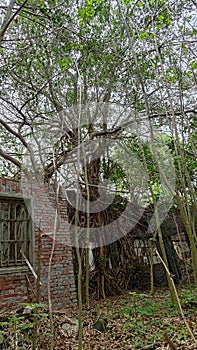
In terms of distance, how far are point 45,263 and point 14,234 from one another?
70cm

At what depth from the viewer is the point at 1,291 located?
14.1 feet

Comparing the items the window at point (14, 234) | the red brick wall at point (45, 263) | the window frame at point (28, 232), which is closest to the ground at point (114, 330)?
the red brick wall at point (45, 263)

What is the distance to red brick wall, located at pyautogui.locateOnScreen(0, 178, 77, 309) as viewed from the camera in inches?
175

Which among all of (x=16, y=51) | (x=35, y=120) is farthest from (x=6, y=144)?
(x=16, y=51)

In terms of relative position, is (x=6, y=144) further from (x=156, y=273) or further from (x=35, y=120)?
(x=156, y=273)

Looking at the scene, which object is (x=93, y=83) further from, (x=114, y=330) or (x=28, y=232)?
(x=114, y=330)

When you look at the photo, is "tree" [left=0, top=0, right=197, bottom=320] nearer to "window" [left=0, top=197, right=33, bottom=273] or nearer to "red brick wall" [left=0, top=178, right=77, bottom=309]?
"red brick wall" [left=0, top=178, right=77, bottom=309]

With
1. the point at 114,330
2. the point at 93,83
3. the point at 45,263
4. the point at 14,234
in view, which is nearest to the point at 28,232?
the point at 14,234

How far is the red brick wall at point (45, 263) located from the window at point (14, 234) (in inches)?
4.3

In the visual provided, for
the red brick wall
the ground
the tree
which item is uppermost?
the tree

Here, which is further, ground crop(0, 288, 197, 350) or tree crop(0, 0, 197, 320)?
tree crop(0, 0, 197, 320)

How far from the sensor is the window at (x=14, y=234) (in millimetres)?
4504

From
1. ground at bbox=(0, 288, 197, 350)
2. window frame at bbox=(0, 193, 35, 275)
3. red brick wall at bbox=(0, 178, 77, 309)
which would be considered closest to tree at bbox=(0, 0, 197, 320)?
red brick wall at bbox=(0, 178, 77, 309)

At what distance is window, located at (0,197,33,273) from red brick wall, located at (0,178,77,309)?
11 centimetres
